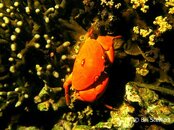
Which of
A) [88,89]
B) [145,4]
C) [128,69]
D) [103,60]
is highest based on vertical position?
[145,4]

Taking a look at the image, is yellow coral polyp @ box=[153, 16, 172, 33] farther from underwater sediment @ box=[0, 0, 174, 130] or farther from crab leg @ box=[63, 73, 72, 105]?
crab leg @ box=[63, 73, 72, 105]

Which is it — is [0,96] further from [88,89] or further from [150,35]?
[150,35]

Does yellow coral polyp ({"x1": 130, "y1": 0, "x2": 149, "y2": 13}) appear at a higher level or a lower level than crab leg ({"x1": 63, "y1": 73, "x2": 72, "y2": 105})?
higher

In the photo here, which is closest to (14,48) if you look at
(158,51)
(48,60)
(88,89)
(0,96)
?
(48,60)

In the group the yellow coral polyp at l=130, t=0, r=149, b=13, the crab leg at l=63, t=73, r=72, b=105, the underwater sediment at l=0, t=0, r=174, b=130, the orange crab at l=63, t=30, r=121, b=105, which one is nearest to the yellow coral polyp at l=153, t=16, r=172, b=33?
the underwater sediment at l=0, t=0, r=174, b=130

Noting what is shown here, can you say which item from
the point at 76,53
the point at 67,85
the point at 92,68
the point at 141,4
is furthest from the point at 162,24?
the point at 67,85

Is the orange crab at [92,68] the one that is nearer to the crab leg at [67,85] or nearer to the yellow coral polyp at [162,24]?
the crab leg at [67,85]

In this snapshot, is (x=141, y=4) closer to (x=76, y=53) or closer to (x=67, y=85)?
(x=76, y=53)
